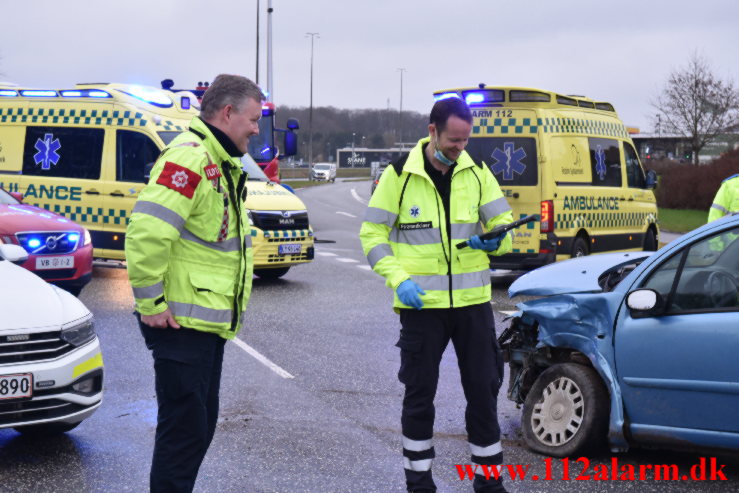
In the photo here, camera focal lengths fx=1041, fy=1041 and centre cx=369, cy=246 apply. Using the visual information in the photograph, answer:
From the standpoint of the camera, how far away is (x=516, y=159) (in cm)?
1280

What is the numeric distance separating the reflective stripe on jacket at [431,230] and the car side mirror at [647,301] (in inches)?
33.5

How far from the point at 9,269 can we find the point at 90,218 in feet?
24.8

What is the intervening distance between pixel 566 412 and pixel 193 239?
2644mm

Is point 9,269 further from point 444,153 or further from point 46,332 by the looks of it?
point 444,153

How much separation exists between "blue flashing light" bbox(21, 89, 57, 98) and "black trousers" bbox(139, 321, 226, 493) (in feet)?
36.4

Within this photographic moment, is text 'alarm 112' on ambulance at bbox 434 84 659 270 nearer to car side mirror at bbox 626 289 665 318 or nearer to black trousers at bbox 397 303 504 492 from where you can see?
car side mirror at bbox 626 289 665 318

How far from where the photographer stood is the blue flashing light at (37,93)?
559 inches

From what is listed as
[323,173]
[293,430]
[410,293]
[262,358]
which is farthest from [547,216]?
[323,173]

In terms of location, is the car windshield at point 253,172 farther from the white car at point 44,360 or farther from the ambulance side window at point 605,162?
the white car at point 44,360

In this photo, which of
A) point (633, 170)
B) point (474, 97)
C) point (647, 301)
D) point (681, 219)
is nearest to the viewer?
point (647, 301)

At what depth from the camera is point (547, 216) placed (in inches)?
501

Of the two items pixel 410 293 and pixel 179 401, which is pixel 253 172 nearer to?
pixel 410 293

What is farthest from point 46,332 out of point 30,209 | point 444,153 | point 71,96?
point 71,96

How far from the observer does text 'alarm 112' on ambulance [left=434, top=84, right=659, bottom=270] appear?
12.7m
